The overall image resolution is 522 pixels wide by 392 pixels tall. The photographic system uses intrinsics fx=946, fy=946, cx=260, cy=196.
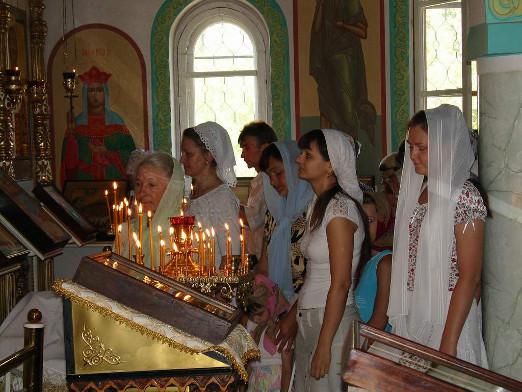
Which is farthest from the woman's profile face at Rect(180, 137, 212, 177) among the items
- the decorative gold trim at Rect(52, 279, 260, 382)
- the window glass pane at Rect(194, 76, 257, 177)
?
the window glass pane at Rect(194, 76, 257, 177)

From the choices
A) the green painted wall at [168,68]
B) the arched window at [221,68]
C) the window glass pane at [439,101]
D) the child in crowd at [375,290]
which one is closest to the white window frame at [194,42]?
the arched window at [221,68]

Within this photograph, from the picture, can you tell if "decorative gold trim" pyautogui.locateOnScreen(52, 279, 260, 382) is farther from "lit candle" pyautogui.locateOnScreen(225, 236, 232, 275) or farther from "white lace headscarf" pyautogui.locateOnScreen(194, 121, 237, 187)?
"white lace headscarf" pyautogui.locateOnScreen(194, 121, 237, 187)

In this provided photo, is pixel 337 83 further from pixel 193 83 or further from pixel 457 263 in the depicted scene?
pixel 457 263

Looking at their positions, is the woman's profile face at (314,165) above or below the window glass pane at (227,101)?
below

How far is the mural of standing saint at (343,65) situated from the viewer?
34.2 ft

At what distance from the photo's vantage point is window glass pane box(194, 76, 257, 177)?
37.5ft

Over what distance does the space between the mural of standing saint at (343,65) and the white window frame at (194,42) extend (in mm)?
804

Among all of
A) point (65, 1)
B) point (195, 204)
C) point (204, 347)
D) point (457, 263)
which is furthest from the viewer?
point (65, 1)

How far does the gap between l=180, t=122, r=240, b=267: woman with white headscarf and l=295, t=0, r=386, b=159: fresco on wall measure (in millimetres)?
5688

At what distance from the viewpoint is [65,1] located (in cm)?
1112

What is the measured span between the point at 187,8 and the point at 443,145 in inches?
321

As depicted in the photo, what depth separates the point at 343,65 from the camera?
10.5 meters

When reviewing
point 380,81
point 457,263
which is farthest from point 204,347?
point 380,81

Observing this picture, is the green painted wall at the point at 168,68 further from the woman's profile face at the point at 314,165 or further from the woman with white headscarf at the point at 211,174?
the woman's profile face at the point at 314,165
